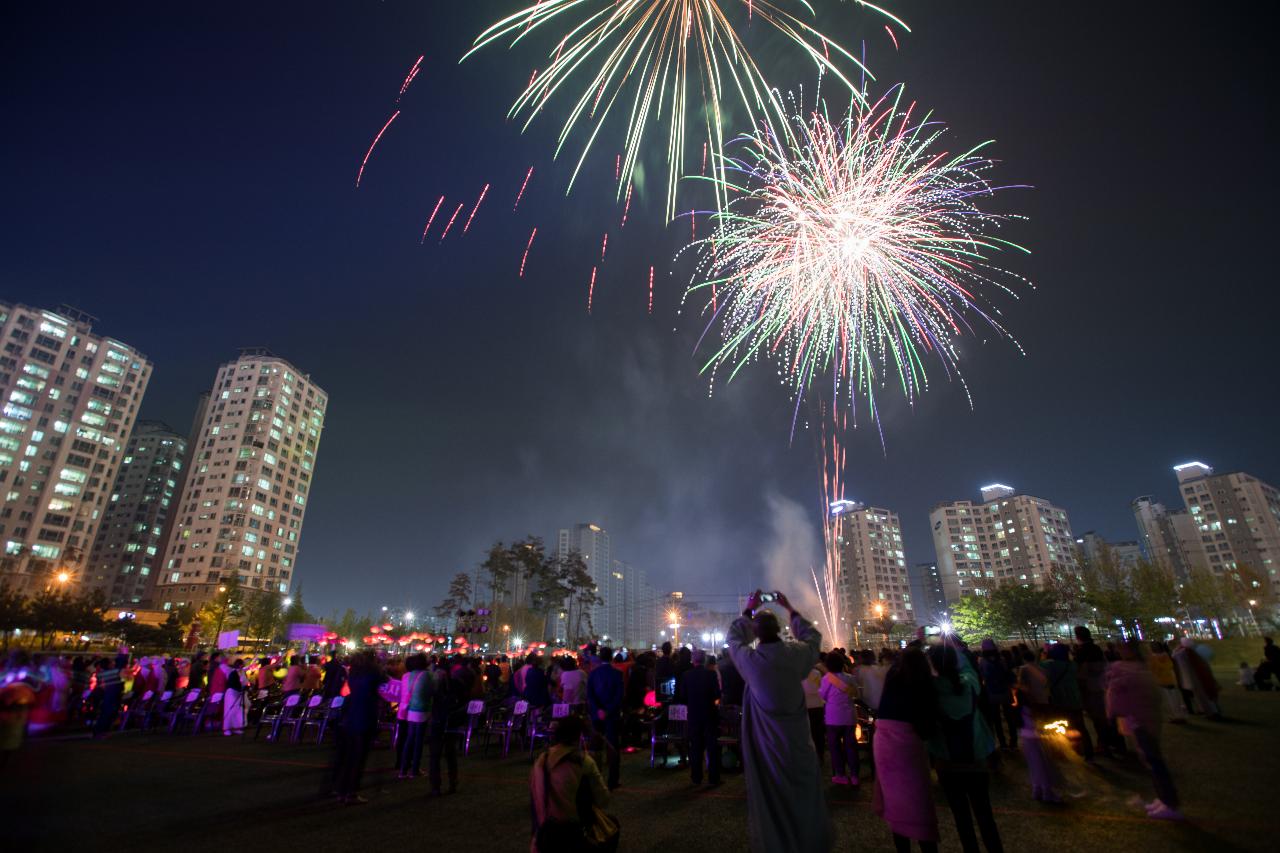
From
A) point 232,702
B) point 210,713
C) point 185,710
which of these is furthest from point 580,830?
point 185,710

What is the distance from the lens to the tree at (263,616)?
75.6 metres

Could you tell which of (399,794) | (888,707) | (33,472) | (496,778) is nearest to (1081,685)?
(888,707)

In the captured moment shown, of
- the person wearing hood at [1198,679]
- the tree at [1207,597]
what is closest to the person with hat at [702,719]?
the person wearing hood at [1198,679]

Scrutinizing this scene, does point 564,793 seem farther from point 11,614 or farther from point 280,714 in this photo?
point 11,614

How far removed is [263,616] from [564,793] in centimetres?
9019

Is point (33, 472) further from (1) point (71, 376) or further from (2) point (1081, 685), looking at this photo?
(2) point (1081, 685)

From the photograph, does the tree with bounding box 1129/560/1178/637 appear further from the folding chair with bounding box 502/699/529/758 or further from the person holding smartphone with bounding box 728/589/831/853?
the person holding smartphone with bounding box 728/589/831/853

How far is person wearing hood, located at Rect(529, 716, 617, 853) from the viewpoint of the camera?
4336mm

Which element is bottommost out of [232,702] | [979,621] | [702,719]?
[232,702]

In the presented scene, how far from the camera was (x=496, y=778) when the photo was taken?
10.3 metres

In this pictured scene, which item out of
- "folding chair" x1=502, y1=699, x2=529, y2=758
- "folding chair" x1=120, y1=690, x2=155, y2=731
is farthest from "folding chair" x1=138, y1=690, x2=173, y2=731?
"folding chair" x1=502, y1=699, x2=529, y2=758

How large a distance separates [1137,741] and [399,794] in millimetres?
10408

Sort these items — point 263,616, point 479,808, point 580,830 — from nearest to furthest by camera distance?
point 580,830 → point 479,808 → point 263,616

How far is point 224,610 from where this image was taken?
65.3 meters
